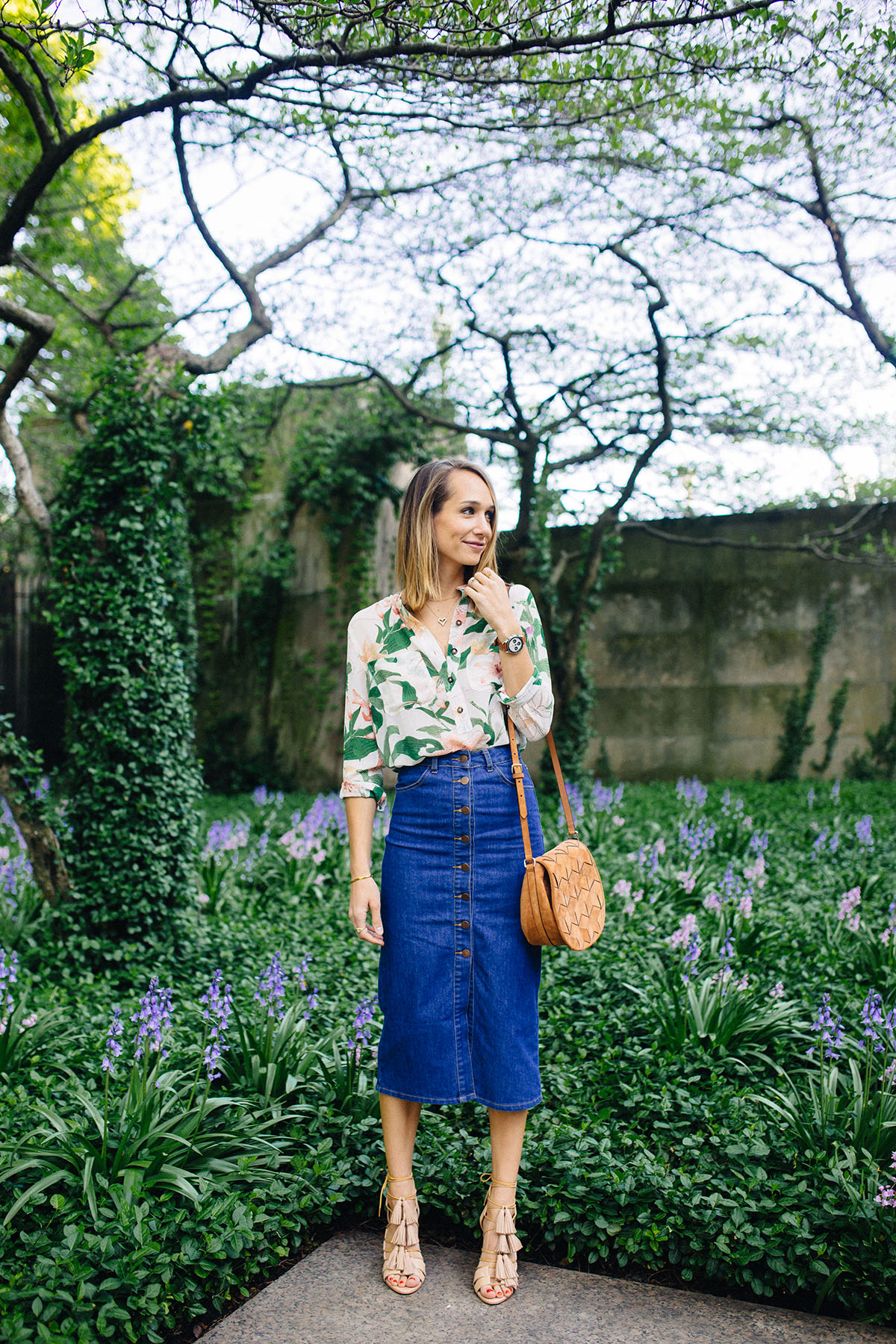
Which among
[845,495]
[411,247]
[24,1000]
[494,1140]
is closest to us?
[494,1140]

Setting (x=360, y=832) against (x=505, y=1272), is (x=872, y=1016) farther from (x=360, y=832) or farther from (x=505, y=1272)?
(x=360, y=832)

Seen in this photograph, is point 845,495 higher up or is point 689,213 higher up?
point 689,213

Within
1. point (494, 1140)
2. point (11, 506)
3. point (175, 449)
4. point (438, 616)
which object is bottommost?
point (494, 1140)

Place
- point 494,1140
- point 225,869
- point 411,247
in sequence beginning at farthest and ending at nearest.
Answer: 1. point 411,247
2. point 225,869
3. point 494,1140

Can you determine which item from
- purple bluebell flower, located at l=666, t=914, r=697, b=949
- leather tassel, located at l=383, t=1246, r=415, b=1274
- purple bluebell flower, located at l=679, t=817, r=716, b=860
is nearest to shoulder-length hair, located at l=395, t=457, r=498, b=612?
leather tassel, located at l=383, t=1246, r=415, b=1274

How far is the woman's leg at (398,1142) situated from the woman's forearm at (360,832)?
54 centimetres

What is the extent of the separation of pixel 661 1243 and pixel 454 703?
57.2 inches

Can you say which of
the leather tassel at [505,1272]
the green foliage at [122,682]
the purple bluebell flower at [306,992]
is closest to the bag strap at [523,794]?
the leather tassel at [505,1272]

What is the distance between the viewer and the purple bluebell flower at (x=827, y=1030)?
8.73 ft

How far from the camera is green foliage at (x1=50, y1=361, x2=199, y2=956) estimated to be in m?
4.31

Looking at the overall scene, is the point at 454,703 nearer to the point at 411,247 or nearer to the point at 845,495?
the point at 411,247

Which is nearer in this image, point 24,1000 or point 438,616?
point 438,616

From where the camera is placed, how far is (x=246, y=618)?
34.8 ft

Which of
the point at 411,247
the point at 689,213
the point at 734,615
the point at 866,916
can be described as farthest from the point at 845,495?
the point at 866,916
